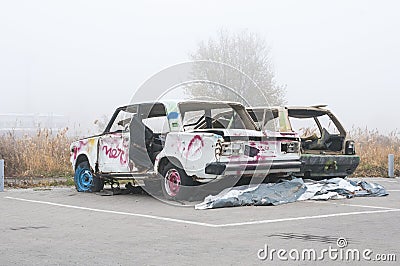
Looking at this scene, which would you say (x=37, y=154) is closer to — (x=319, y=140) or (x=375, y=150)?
(x=319, y=140)

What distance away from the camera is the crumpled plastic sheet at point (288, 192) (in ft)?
37.5

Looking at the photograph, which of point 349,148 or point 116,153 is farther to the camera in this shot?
point 349,148

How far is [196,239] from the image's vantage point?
7.92 metres

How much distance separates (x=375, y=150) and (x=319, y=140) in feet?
35.4

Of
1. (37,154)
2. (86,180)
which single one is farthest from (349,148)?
(37,154)

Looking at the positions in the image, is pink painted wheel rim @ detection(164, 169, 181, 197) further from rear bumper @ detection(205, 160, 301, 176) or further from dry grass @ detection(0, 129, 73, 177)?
dry grass @ detection(0, 129, 73, 177)

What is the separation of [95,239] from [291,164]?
18.0ft

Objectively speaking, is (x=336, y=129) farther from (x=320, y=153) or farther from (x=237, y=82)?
(x=237, y=82)

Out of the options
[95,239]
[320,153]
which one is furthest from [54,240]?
[320,153]

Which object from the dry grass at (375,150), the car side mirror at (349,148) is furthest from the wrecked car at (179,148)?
the dry grass at (375,150)

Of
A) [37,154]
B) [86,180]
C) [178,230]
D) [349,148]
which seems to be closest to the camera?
[178,230]

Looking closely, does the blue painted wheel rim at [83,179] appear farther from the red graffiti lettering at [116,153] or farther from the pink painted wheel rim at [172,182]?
the pink painted wheel rim at [172,182]

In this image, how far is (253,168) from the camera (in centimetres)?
1183

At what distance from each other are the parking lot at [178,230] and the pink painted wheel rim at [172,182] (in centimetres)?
38
